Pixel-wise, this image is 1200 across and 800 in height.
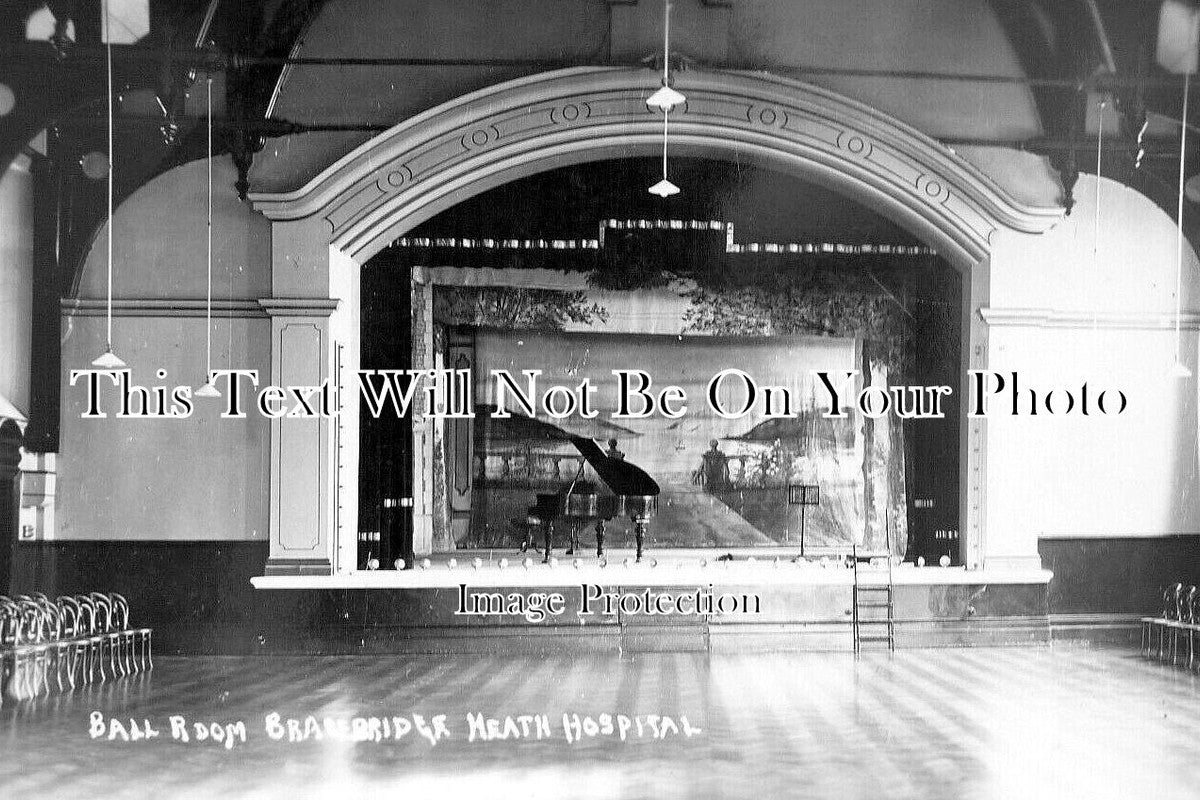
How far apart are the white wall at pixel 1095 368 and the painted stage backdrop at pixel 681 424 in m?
2.78

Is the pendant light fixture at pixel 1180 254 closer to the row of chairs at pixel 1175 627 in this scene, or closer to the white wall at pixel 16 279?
the row of chairs at pixel 1175 627

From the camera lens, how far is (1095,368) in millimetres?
7426

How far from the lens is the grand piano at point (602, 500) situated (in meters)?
10.5

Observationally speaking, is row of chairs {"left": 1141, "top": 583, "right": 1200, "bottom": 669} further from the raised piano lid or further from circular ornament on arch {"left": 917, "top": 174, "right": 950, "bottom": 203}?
the raised piano lid

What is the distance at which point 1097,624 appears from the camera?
27.8 ft

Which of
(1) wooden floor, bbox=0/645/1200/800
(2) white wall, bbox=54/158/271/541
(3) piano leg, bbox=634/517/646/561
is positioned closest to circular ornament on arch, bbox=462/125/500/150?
(2) white wall, bbox=54/158/271/541

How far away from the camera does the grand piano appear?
10.5m

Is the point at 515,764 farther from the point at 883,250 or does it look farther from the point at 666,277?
the point at 666,277

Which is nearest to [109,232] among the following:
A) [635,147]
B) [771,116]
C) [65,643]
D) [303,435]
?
[303,435]

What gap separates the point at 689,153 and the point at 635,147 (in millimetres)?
408

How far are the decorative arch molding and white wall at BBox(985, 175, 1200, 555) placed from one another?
1.92 feet

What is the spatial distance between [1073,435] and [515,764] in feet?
14.5

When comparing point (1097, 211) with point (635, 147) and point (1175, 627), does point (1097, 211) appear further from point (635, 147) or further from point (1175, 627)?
point (635, 147)

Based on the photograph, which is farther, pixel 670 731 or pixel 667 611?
pixel 667 611
